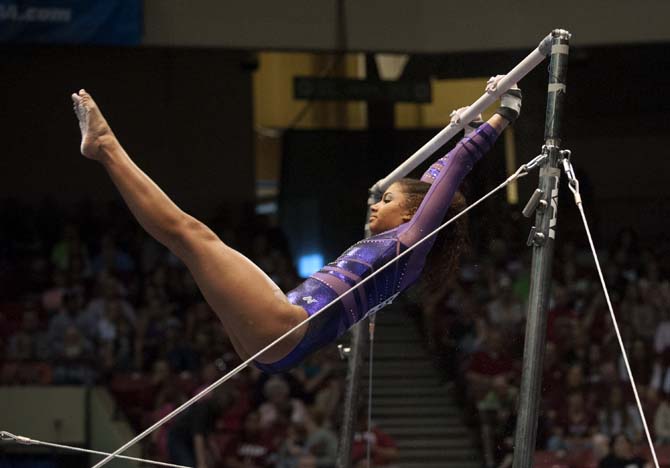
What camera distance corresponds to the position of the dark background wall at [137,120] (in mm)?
12234

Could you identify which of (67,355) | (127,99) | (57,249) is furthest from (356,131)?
(67,355)

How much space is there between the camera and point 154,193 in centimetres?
326

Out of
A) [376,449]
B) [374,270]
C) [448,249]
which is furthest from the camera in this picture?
[376,449]

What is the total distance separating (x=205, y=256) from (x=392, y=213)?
75 cm

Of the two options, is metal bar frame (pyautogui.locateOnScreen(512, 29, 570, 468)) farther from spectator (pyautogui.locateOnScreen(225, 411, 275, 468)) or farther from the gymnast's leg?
spectator (pyautogui.locateOnScreen(225, 411, 275, 468))

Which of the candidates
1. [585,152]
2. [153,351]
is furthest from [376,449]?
[585,152]

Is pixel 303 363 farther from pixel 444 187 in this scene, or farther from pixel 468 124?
pixel 444 187

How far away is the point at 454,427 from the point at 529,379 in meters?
4.71

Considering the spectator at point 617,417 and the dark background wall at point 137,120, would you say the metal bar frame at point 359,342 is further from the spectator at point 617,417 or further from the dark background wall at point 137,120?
the dark background wall at point 137,120

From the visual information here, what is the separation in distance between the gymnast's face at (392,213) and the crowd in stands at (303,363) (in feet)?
8.55

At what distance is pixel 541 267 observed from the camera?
329cm

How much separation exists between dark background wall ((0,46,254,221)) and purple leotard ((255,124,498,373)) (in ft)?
28.8

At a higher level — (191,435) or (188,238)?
(188,238)

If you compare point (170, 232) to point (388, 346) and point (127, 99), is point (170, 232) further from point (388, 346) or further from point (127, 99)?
point (127, 99)
